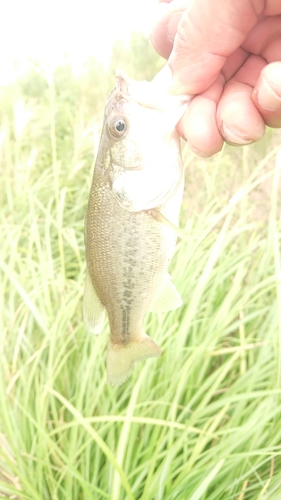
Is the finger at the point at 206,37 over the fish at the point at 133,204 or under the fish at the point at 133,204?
over

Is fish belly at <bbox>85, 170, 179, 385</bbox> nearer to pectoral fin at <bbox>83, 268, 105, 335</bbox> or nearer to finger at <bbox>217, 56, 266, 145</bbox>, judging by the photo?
pectoral fin at <bbox>83, 268, 105, 335</bbox>

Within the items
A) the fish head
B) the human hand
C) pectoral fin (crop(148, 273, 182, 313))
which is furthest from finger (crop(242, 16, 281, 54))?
pectoral fin (crop(148, 273, 182, 313))

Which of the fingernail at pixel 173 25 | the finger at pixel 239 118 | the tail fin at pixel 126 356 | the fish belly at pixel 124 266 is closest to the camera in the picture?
the finger at pixel 239 118

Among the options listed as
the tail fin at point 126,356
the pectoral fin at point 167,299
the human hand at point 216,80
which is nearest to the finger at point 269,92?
the human hand at point 216,80

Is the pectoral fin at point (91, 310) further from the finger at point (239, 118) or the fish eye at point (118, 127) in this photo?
the finger at point (239, 118)

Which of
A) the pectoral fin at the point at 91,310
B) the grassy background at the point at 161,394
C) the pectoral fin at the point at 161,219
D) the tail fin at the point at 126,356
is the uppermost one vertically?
the pectoral fin at the point at 161,219

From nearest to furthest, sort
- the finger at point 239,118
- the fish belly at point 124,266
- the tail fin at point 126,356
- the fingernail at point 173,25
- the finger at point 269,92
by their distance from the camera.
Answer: the finger at point 269,92, the finger at point 239,118, the fish belly at point 124,266, the tail fin at point 126,356, the fingernail at point 173,25

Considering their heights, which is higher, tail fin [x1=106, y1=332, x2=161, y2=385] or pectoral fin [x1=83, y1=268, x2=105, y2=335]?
pectoral fin [x1=83, y1=268, x2=105, y2=335]
